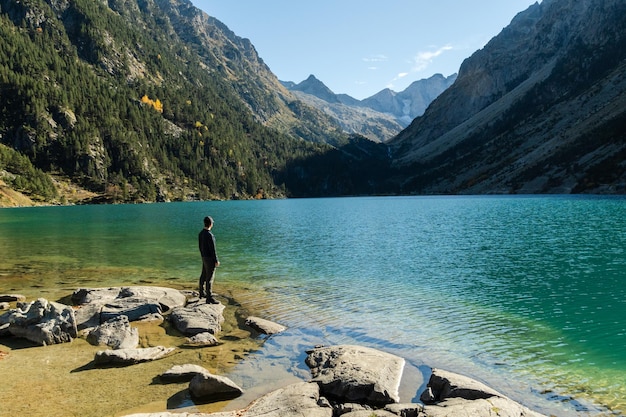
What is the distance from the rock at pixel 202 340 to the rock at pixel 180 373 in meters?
3.56

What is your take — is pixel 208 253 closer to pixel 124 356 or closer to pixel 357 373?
pixel 124 356

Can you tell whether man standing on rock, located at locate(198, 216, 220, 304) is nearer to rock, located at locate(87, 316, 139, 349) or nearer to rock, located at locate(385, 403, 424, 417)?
rock, located at locate(87, 316, 139, 349)

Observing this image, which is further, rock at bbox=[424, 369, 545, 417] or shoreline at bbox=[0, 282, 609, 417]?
shoreline at bbox=[0, 282, 609, 417]

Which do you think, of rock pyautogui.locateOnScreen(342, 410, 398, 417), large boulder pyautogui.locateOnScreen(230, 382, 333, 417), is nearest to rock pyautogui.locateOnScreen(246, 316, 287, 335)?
large boulder pyautogui.locateOnScreen(230, 382, 333, 417)

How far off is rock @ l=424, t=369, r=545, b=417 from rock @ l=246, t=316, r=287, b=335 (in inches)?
328

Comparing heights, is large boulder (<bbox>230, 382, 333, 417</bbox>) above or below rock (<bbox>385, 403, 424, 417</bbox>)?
below

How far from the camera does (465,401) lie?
11320 millimetres

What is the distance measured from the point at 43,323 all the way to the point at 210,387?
9.84 m

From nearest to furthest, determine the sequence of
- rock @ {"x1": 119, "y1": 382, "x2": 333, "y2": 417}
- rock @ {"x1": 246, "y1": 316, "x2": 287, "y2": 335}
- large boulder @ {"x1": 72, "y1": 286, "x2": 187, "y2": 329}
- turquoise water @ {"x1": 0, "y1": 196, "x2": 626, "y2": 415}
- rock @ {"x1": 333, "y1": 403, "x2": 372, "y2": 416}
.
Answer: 1. rock @ {"x1": 119, "y1": 382, "x2": 333, "y2": 417}
2. rock @ {"x1": 333, "y1": 403, "x2": 372, "y2": 416}
3. turquoise water @ {"x1": 0, "y1": 196, "x2": 626, "y2": 415}
4. rock @ {"x1": 246, "y1": 316, "x2": 287, "y2": 335}
5. large boulder @ {"x1": 72, "y1": 286, "x2": 187, "y2": 329}

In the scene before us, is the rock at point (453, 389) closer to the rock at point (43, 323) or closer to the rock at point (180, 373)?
the rock at point (180, 373)

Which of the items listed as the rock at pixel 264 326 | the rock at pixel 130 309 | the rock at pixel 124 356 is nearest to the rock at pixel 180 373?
the rock at pixel 124 356

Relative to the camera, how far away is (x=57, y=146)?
191875 mm

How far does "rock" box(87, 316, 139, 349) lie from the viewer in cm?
1706

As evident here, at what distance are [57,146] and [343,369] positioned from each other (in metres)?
218
